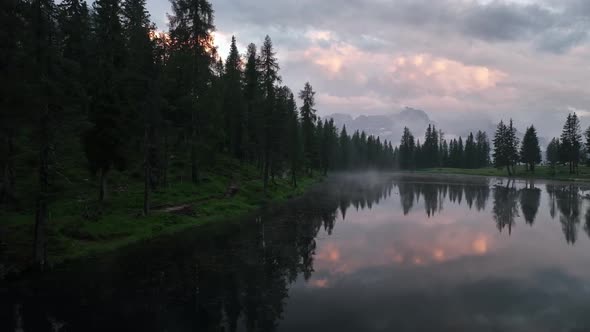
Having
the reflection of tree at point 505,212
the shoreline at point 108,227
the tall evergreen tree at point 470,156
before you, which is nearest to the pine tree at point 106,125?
the shoreline at point 108,227

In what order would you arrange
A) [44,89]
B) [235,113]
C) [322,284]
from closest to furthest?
1. [44,89]
2. [322,284]
3. [235,113]

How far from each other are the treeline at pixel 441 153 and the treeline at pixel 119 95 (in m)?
123

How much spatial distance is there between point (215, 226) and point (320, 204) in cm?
1920

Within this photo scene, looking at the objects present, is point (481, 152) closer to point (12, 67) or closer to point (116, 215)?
point (116, 215)

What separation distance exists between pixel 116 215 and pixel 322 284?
1945 cm

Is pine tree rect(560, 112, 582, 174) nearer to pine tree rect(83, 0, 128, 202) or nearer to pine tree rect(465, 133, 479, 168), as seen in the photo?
pine tree rect(465, 133, 479, 168)

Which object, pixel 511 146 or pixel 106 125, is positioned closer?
pixel 106 125

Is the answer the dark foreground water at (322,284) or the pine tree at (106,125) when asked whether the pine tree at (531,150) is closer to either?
the dark foreground water at (322,284)

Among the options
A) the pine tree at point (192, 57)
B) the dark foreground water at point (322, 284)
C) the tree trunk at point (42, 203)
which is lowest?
the dark foreground water at point (322, 284)

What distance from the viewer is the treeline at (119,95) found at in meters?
17.3

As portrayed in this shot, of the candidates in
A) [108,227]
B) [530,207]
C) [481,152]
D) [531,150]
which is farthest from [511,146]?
[108,227]

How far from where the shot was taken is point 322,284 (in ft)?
60.7

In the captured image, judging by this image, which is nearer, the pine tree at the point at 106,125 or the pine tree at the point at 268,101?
the pine tree at the point at 106,125

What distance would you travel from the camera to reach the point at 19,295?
15727mm
